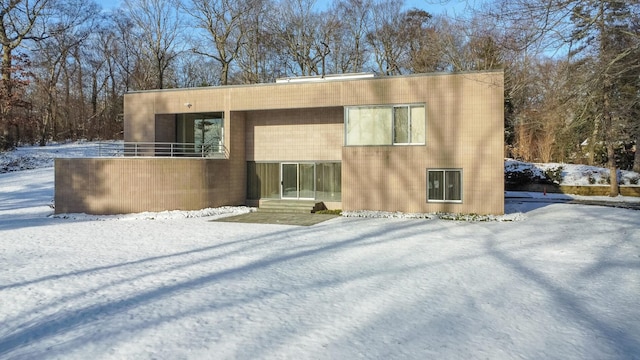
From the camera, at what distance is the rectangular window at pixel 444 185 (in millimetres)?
17125

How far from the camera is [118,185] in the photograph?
17.3 m

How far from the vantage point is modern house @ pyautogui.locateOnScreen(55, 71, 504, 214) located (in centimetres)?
1691

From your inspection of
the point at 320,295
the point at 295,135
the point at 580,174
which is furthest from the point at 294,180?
the point at 580,174

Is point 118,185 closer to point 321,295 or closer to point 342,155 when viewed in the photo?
point 342,155

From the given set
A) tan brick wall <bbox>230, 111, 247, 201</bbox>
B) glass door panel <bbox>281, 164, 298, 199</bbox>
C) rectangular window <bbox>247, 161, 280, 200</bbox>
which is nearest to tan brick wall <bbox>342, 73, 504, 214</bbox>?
glass door panel <bbox>281, 164, 298, 199</bbox>

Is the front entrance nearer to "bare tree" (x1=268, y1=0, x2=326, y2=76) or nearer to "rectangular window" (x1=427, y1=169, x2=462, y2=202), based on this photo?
"rectangular window" (x1=427, y1=169, x2=462, y2=202)

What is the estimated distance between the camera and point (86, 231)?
13320 millimetres

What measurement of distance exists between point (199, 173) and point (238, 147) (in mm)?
2716

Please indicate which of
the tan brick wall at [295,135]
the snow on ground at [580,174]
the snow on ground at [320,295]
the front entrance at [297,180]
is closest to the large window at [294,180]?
the front entrance at [297,180]

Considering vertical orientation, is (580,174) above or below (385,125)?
below

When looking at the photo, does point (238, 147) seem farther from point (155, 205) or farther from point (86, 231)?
point (86, 231)

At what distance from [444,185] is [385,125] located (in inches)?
133

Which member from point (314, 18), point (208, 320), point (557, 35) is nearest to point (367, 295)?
point (208, 320)

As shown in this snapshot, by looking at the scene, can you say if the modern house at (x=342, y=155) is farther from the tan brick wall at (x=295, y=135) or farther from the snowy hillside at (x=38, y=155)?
the snowy hillside at (x=38, y=155)
